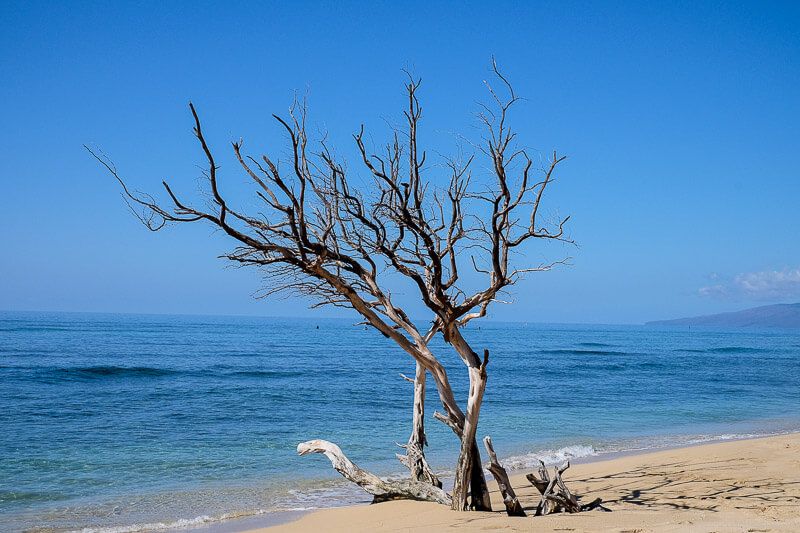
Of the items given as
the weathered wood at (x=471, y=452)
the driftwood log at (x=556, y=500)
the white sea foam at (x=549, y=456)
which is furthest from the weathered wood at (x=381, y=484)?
the white sea foam at (x=549, y=456)

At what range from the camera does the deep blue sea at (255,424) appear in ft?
34.1

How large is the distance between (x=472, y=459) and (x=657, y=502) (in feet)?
8.78

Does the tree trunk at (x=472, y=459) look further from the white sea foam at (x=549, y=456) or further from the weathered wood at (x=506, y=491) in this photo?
the white sea foam at (x=549, y=456)

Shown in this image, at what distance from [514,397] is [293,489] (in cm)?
1482

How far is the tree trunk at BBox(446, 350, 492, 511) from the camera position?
7.38 m

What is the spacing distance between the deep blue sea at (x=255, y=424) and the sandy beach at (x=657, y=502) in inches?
74.4

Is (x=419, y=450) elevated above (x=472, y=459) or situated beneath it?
situated beneath

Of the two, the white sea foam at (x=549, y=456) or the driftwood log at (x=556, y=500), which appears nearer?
the driftwood log at (x=556, y=500)

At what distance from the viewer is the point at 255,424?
58.0 feet

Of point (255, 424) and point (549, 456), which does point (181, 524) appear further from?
point (255, 424)

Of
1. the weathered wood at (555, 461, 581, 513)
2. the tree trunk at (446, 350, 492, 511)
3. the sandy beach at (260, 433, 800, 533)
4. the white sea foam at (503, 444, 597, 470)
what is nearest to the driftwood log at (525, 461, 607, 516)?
the weathered wood at (555, 461, 581, 513)

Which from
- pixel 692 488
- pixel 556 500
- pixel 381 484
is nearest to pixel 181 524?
pixel 381 484

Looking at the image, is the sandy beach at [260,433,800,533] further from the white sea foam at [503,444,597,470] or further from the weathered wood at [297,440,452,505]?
the white sea foam at [503,444,597,470]

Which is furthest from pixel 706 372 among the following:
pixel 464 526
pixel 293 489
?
pixel 464 526
